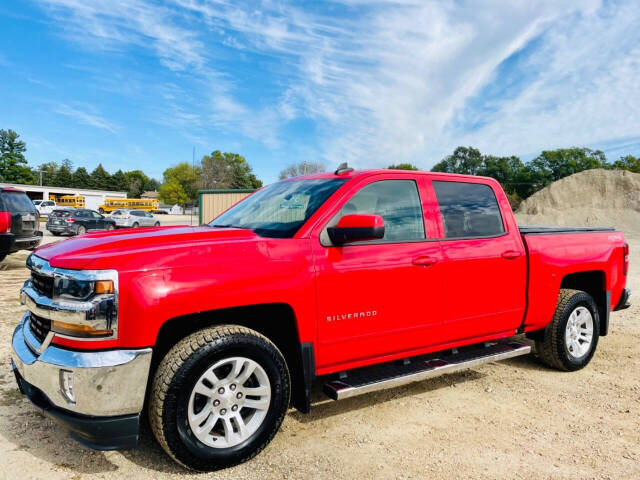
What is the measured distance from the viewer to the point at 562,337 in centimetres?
446

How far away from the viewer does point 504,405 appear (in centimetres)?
378

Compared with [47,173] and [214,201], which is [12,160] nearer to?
[47,173]

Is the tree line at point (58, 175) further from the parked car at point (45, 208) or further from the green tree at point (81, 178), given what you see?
the parked car at point (45, 208)

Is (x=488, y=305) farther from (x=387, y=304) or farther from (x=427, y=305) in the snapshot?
(x=387, y=304)

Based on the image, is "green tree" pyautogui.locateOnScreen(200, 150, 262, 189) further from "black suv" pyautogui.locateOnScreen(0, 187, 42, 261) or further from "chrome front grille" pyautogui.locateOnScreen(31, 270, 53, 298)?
"chrome front grille" pyautogui.locateOnScreen(31, 270, 53, 298)

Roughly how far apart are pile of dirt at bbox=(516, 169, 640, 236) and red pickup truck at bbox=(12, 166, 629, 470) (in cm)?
3695

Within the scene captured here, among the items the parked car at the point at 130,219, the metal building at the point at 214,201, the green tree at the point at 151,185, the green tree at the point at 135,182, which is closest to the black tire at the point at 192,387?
the metal building at the point at 214,201

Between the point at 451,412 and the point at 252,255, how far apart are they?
217 cm

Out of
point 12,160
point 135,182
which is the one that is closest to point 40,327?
point 12,160

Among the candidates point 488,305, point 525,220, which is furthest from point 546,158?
point 488,305

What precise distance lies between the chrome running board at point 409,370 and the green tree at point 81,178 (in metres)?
123

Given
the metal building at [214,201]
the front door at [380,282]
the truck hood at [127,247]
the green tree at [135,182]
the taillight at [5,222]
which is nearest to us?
the truck hood at [127,247]

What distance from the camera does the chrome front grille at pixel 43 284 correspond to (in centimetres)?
259

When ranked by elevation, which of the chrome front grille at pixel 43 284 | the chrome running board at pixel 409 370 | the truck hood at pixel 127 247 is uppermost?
the truck hood at pixel 127 247
